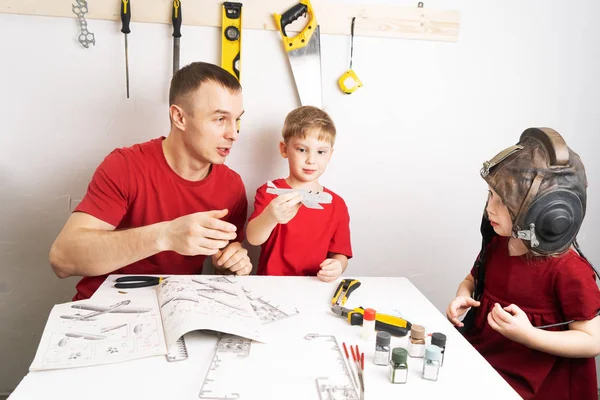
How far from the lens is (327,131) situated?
1613 mm

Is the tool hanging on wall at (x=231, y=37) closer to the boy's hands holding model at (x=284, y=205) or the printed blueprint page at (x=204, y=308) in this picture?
the boy's hands holding model at (x=284, y=205)

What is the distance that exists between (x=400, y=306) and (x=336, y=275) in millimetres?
238

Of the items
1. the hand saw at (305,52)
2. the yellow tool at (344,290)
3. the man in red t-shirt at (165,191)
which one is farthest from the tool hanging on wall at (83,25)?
the yellow tool at (344,290)

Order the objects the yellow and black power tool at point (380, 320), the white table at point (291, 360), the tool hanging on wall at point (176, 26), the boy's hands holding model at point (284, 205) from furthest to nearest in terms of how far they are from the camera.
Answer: the tool hanging on wall at point (176, 26), the boy's hands holding model at point (284, 205), the yellow and black power tool at point (380, 320), the white table at point (291, 360)

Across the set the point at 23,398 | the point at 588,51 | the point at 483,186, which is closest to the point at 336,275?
the point at 23,398

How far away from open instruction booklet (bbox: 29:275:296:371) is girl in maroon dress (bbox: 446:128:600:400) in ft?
2.23

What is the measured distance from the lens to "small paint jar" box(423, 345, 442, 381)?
0.86 metres

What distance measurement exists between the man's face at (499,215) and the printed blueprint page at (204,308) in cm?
76

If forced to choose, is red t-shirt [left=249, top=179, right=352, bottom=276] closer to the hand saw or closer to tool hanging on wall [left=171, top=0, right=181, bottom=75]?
the hand saw

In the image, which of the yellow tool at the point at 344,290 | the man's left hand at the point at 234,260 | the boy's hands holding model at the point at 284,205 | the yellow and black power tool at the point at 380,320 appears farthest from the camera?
the man's left hand at the point at 234,260

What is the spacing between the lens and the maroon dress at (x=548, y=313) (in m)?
1.22

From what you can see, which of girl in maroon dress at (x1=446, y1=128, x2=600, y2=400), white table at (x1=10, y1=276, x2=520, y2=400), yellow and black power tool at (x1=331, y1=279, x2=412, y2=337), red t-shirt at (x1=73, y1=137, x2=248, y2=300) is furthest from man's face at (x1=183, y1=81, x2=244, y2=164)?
girl in maroon dress at (x1=446, y1=128, x2=600, y2=400)

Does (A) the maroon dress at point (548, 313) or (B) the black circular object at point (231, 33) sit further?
(B) the black circular object at point (231, 33)

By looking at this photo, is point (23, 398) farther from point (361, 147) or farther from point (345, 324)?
point (361, 147)
